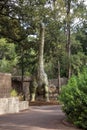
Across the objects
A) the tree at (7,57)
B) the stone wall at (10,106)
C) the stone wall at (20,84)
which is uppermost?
the tree at (7,57)

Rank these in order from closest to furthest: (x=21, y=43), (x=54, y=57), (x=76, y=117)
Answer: (x=76, y=117) < (x=21, y=43) < (x=54, y=57)

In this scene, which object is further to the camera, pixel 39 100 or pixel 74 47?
pixel 74 47

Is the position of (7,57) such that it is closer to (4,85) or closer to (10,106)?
(4,85)

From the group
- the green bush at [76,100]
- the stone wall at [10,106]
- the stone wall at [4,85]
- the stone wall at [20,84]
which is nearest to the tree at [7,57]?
the stone wall at [20,84]

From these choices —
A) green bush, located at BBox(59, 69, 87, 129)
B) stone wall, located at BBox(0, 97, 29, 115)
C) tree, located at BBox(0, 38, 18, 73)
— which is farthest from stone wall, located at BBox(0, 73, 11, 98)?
tree, located at BBox(0, 38, 18, 73)

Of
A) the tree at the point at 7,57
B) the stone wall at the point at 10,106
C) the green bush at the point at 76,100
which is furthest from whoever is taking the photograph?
the tree at the point at 7,57

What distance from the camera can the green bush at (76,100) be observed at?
→ 1494cm

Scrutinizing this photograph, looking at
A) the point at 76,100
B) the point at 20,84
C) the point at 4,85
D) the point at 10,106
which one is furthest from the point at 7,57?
the point at 76,100

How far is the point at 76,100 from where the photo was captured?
50.5 ft

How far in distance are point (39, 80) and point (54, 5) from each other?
6296 millimetres

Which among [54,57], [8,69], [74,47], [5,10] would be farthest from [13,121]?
[8,69]

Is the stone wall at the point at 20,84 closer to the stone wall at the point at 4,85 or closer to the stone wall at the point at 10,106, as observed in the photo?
the stone wall at the point at 10,106

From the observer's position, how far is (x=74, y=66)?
120ft

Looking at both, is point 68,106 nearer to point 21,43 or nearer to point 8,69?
point 21,43
